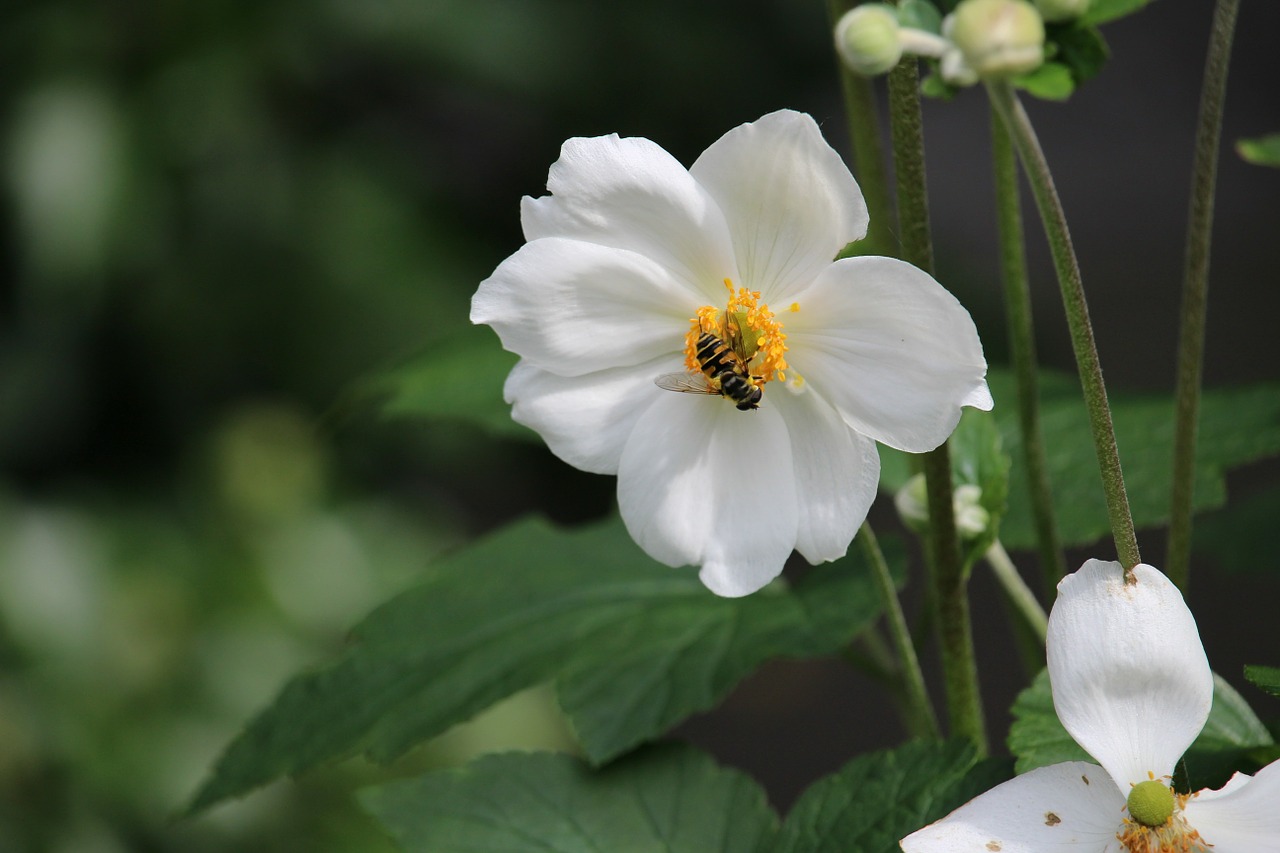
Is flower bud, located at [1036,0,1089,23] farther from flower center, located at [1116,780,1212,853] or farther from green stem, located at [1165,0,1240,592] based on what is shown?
flower center, located at [1116,780,1212,853]

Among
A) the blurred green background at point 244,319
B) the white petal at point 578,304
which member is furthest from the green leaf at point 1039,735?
the blurred green background at point 244,319

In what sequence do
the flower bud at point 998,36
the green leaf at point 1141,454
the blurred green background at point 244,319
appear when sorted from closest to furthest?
the flower bud at point 998,36
the green leaf at point 1141,454
the blurred green background at point 244,319

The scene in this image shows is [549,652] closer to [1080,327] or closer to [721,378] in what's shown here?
[721,378]

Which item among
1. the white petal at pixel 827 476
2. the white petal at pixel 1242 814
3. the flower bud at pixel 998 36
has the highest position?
the flower bud at pixel 998 36

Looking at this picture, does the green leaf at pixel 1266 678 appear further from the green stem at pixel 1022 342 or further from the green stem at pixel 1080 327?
the green stem at pixel 1022 342

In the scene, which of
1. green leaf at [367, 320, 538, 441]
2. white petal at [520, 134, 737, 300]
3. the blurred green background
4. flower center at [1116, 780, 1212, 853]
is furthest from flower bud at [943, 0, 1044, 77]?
the blurred green background

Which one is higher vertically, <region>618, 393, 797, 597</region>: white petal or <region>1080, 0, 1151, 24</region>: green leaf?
<region>1080, 0, 1151, 24</region>: green leaf

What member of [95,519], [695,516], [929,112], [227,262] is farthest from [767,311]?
[929,112]
